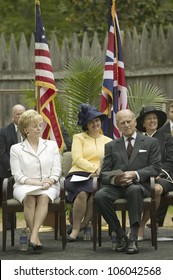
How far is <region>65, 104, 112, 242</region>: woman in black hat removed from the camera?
47.6ft

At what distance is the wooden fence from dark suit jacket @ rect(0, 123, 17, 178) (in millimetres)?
3066

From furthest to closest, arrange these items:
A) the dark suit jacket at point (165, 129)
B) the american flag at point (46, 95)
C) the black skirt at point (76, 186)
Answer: the american flag at point (46, 95), the dark suit jacket at point (165, 129), the black skirt at point (76, 186)

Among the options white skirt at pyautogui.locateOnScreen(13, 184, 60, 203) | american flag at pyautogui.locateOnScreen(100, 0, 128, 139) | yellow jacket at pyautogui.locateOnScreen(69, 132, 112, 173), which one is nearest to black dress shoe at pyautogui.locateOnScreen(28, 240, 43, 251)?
white skirt at pyautogui.locateOnScreen(13, 184, 60, 203)

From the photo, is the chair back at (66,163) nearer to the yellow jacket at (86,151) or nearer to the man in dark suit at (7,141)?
the yellow jacket at (86,151)

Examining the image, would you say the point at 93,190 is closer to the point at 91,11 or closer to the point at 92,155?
the point at 92,155

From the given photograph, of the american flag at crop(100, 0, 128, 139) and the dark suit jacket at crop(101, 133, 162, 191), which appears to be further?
the american flag at crop(100, 0, 128, 139)

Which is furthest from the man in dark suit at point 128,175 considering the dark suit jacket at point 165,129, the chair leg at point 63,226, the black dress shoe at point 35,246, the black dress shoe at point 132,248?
the dark suit jacket at point 165,129

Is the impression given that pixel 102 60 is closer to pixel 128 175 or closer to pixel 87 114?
pixel 87 114

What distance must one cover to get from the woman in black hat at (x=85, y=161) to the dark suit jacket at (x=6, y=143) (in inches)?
56.3

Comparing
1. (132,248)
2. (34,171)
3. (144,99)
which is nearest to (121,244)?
(132,248)

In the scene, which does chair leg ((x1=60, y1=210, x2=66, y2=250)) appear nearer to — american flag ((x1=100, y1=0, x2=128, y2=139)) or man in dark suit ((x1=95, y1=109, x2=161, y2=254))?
man in dark suit ((x1=95, y1=109, x2=161, y2=254))

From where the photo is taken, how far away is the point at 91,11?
74.8ft

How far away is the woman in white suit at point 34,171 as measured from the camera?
13.7 m
